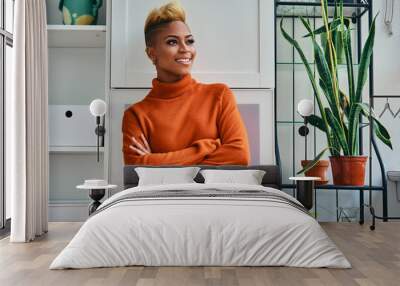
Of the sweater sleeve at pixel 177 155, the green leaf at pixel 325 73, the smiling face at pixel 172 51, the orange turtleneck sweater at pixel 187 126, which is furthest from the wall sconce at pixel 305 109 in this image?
the smiling face at pixel 172 51

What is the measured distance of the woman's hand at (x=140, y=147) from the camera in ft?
17.7

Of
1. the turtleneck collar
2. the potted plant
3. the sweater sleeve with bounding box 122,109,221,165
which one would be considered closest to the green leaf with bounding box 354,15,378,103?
the potted plant

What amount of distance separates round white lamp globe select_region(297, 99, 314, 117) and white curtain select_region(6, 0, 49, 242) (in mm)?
2387

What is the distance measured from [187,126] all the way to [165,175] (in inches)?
24.1

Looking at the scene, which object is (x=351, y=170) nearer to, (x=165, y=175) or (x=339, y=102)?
(x=339, y=102)

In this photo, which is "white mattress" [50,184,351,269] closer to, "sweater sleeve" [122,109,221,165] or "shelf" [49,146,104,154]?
"sweater sleeve" [122,109,221,165]

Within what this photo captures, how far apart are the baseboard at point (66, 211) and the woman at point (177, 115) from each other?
772 millimetres

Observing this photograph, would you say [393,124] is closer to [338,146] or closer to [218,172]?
[338,146]

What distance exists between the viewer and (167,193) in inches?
152

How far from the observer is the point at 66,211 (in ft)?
18.6

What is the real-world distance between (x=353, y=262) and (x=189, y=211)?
1.12 metres

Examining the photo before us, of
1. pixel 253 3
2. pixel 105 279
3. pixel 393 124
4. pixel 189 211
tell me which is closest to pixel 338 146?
pixel 393 124

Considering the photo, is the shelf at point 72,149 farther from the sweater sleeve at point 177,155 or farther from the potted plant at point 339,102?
the potted plant at point 339,102

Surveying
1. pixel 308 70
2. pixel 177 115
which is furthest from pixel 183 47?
pixel 308 70
